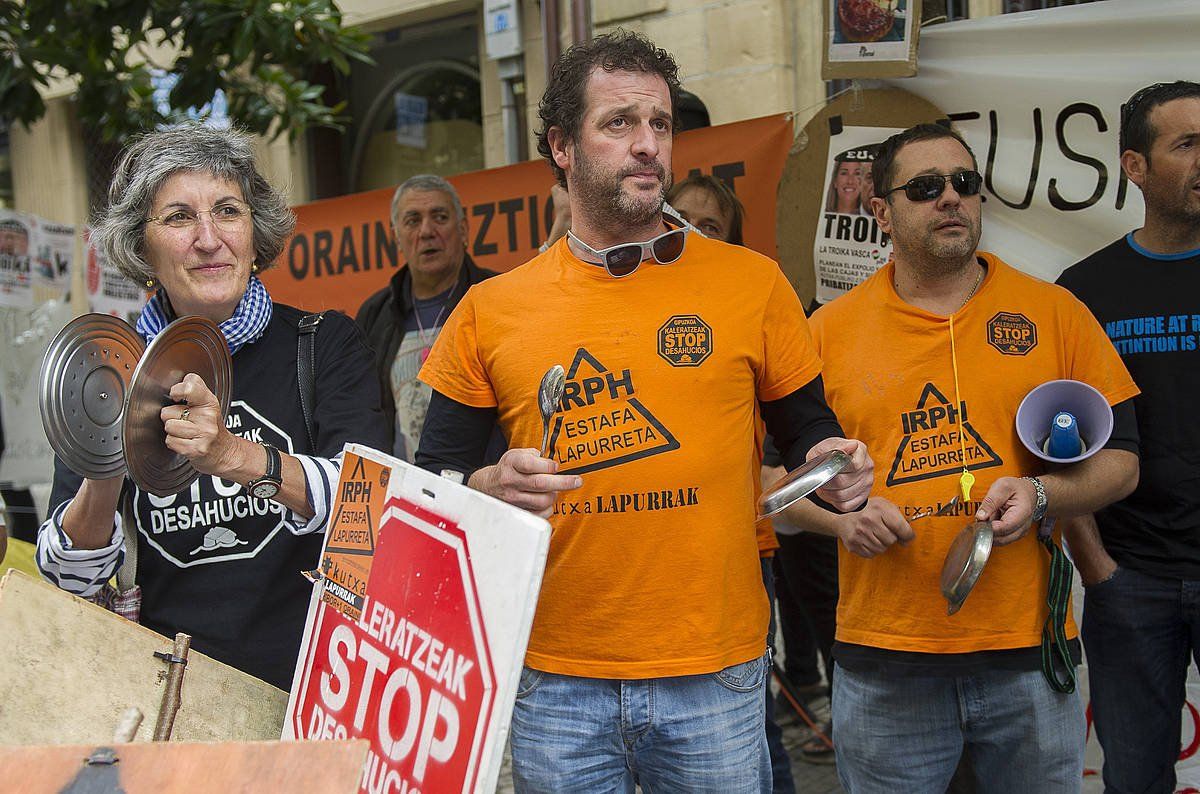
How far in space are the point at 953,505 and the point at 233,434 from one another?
1.51 metres

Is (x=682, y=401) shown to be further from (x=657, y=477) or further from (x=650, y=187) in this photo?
(x=650, y=187)

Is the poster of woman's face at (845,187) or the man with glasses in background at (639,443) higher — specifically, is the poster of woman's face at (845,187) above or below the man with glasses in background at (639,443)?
above

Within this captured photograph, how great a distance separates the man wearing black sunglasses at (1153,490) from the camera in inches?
110

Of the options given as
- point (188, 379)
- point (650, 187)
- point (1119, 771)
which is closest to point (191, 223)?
point (188, 379)

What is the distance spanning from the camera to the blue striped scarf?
2.32 meters

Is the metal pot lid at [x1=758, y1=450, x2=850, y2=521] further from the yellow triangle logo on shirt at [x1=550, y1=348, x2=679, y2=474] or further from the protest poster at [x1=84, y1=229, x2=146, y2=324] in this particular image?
the protest poster at [x1=84, y1=229, x2=146, y2=324]

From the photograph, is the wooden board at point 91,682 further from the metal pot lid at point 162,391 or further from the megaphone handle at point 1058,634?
the megaphone handle at point 1058,634

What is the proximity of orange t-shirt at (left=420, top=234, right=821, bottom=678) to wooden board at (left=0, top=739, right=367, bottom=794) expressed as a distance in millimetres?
806

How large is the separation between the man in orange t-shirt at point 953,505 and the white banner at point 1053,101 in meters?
0.88

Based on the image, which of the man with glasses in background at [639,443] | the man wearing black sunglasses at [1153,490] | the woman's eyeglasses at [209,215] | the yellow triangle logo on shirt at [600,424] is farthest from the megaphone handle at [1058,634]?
the woman's eyeglasses at [209,215]

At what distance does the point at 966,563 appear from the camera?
7.60ft

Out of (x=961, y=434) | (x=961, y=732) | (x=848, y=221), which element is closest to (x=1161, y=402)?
(x=961, y=434)

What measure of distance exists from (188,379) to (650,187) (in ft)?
3.06

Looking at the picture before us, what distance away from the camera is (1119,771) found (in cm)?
294
